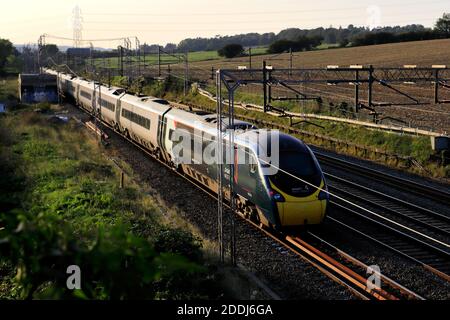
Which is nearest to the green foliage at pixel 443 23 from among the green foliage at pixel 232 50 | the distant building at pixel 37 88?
the green foliage at pixel 232 50

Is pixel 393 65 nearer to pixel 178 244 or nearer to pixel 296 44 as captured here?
pixel 296 44

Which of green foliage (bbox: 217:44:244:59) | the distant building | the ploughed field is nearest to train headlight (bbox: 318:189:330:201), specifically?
the ploughed field

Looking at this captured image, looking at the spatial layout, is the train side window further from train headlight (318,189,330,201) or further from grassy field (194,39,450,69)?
grassy field (194,39,450,69)

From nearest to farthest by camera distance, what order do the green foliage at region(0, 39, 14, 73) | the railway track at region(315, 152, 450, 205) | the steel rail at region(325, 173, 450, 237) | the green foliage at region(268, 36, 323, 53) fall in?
the steel rail at region(325, 173, 450, 237)
the railway track at region(315, 152, 450, 205)
the green foliage at region(268, 36, 323, 53)
the green foliage at region(0, 39, 14, 73)

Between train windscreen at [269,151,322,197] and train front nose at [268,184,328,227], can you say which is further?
train windscreen at [269,151,322,197]

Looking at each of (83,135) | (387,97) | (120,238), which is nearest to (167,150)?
(83,135)

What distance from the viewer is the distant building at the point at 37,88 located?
71625 millimetres

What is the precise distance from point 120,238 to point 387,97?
51750mm

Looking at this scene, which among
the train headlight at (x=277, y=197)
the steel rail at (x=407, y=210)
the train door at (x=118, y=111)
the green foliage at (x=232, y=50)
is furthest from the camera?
the green foliage at (x=232, y=50)

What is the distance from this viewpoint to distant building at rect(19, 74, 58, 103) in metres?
71.6

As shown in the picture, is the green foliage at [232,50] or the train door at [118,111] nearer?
the train door at [118,111]

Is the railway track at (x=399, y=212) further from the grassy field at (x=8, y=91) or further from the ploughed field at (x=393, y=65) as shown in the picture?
the grassy field at (x=8, y=91)

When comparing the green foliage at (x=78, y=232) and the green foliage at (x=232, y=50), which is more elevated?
the green foliage at (x=232, y=50)

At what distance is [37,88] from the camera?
72312 mm
